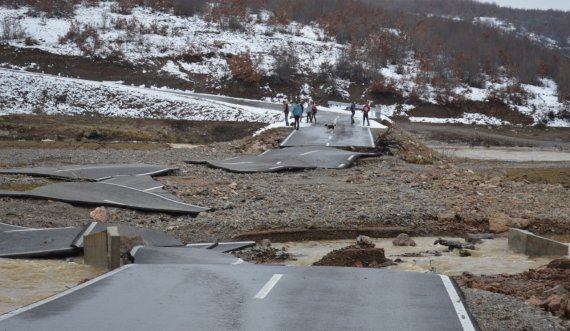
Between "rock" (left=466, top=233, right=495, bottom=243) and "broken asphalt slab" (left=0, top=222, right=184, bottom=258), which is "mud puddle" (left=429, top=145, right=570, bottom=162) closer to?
"rock" (left=466, top=233, right=495, bottom=243)

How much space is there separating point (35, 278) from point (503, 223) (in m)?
11.5

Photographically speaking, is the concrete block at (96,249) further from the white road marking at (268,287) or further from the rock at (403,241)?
the rock at (403,241)

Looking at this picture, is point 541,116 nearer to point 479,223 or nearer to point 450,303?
point 479,223

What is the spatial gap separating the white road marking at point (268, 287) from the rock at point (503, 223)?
9385 millimetres

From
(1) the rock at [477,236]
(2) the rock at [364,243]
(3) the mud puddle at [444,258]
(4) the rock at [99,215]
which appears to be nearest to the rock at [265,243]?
(3) the mud puddle at [444,258]

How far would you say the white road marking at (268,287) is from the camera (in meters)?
9.70

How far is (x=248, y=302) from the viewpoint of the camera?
928 cm

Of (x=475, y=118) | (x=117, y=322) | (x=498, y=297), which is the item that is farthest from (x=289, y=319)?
(x=475, y=118)

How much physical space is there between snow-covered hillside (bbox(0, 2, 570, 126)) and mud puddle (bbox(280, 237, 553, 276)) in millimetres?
40805

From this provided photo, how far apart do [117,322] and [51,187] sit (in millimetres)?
12084

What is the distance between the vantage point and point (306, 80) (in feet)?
244

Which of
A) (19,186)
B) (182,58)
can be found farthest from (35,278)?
(182,58)

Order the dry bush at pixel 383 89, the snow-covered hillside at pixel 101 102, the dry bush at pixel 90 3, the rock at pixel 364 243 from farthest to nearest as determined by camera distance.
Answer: the dry bush at pixel 90 3 → the dry bush at pixel 383 89 → the snow-covered hillside at pixel 101 102 → the rock at pixel 364 243

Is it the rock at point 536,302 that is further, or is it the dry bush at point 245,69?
the dry bush at point 245,69
